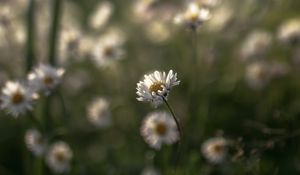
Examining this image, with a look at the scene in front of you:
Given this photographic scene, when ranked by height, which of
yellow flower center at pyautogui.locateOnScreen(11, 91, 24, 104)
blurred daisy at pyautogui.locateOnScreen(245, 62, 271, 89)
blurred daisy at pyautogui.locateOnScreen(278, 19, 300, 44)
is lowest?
yellow flower center at pyautogui.locateOnScreen(11, 91, 24, 104)

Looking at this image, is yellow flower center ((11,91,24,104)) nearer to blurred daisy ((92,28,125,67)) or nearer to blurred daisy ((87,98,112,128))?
blurred daisy ((87,98,112,128))

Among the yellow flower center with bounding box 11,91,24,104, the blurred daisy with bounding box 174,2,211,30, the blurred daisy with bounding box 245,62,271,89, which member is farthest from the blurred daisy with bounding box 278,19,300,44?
the yellow flower center with bounding box 11,91,24,104

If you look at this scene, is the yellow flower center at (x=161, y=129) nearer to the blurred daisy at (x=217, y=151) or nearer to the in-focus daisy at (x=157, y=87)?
the blurred daisy at (x=217, y=151)

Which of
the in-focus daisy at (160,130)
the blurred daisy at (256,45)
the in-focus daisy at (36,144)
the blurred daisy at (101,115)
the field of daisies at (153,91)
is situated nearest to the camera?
the in-focus daisy at (160,130)

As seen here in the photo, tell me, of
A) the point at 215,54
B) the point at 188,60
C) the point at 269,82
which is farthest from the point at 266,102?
the point at 188,60

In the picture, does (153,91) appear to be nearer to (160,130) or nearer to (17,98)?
(160,130)

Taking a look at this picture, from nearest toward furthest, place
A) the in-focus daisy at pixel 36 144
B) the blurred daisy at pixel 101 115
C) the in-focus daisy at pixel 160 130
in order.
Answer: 1. the in-focus daisy at pixel 160 130
2. the in-focus daisy at pixel 36 144
3. the blurred daisy at pixel 101 115

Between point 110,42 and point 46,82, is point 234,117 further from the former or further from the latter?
point 46,82

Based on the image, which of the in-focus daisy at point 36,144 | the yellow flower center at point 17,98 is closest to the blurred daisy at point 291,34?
the in-focus daisy at point 36,144
